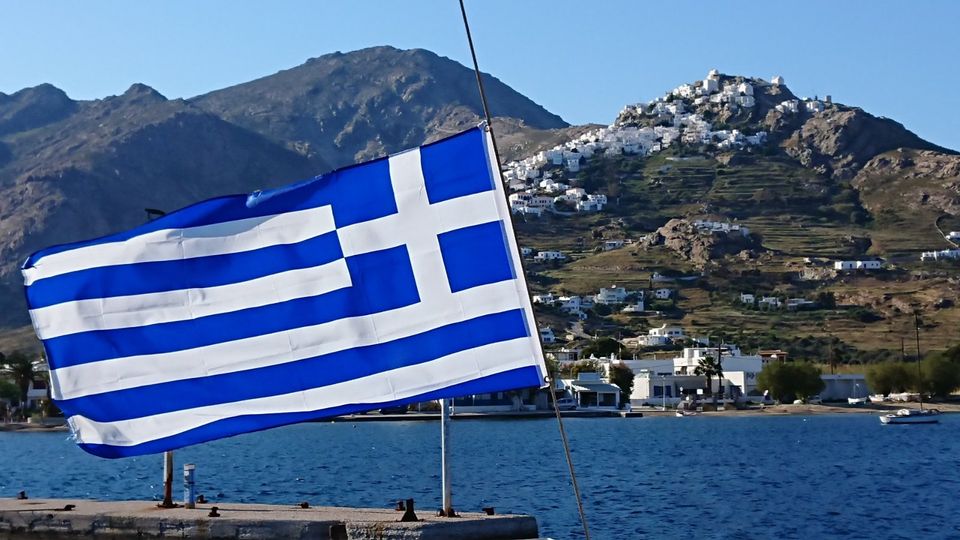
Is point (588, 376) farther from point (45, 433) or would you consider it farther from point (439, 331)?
point (439, 331)

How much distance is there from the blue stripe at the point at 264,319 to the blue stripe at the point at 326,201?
0.43 m

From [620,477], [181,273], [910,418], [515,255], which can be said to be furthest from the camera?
[910,418]

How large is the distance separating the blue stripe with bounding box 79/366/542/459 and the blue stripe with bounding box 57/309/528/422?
0.77 ft

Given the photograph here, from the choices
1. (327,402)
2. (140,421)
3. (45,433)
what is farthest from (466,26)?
(45,433)

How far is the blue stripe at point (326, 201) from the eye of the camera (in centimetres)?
1288

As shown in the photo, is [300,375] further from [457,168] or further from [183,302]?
[457,168]

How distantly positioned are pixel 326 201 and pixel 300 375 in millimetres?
1697

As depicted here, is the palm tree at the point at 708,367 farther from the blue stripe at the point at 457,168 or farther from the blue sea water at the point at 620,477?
the blue stripe at the point at 457,168

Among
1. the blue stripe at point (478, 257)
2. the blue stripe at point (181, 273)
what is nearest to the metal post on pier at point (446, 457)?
the blue stripe at point (478, 257)

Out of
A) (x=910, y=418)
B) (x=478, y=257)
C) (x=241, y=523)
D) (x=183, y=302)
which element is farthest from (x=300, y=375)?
(x=910, y=418)

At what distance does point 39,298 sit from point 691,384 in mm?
169144

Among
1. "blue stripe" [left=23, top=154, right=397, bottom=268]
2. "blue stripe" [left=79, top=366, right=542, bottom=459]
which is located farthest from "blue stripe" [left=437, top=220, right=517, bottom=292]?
"blue stripe" [left=79, top=366, right=542, bottom=459]

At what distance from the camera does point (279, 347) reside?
43.3ft

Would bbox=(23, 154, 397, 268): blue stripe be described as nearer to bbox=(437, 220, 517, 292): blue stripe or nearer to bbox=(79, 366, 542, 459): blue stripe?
bbox=(437, 220, 517, 292): blue stripe
